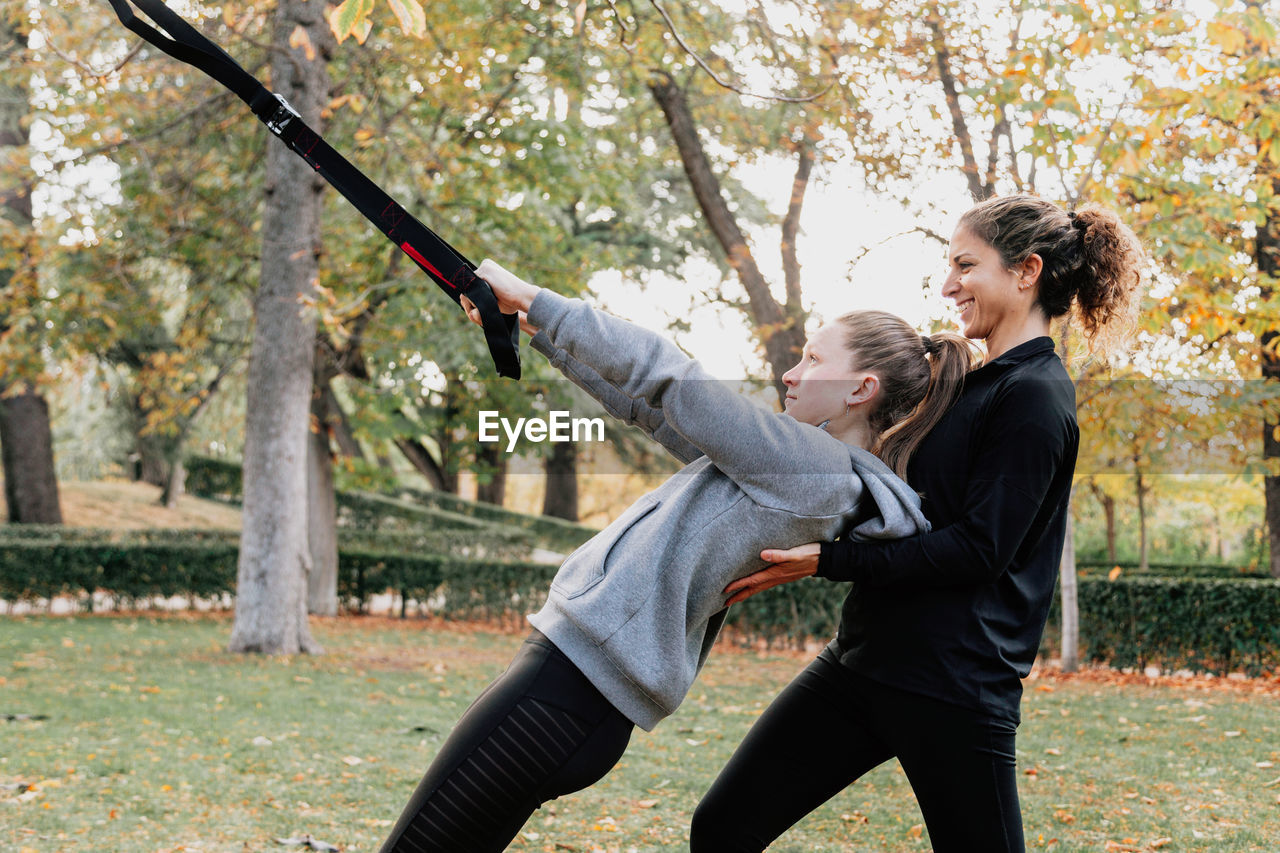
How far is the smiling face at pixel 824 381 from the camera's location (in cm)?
222

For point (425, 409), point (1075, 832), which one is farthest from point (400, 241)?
point (425, 409)

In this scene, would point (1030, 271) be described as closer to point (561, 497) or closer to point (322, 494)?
point (322, 494)

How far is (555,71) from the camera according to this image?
12.4 metres

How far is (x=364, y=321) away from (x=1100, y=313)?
37.5 feet

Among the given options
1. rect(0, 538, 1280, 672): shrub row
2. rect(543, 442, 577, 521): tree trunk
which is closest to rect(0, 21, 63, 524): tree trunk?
rect(0, 538, 1280, 672): shrub row

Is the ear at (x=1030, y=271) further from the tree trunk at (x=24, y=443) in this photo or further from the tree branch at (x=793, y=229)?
the tree trunk at (x=24, y=443)

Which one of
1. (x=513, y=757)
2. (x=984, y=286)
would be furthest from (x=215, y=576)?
(x=984, y=286)

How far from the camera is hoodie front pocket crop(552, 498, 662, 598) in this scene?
1983mm

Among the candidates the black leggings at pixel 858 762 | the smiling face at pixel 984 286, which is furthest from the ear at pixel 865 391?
the black leggings at pixel 858 762

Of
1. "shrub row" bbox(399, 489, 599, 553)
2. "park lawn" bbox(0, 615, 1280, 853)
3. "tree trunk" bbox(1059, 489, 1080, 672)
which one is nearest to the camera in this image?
"park lawn" bbox(0, 615, 1280, 853)

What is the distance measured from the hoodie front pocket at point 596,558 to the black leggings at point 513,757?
0.41 feet

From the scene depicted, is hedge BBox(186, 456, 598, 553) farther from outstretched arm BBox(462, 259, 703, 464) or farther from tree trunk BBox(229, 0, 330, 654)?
outstretched arm BBox(462, 259, 703, 464)

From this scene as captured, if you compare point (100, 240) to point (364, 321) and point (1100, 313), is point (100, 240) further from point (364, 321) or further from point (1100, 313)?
point (1100, 313)

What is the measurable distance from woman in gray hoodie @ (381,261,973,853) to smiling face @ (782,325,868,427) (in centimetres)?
21
